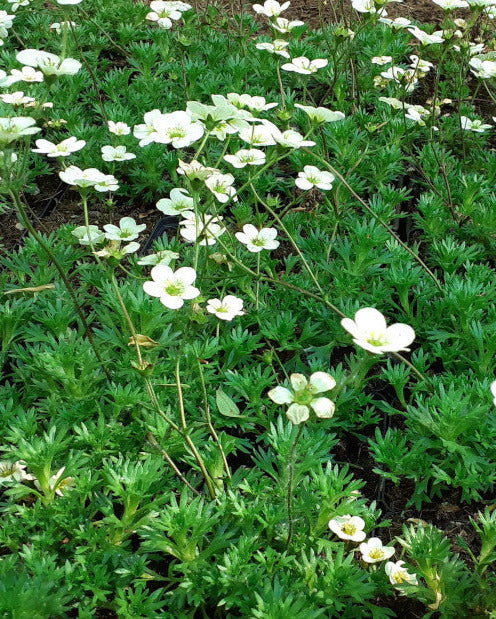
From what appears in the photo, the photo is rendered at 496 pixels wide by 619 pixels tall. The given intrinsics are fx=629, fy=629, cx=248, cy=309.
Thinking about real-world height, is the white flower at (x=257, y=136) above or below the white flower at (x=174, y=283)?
above

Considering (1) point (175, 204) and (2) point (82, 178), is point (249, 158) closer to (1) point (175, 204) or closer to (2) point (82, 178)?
(1) point (175, 204)

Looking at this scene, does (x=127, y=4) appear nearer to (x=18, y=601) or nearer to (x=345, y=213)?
(x=345, y=213)

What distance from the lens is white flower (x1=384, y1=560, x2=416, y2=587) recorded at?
5.71 ft

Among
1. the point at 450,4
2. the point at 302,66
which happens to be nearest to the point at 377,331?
the point at 302,66

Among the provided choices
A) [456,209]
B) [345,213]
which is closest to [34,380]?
[345,213]

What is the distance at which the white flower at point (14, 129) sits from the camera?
1.60 m

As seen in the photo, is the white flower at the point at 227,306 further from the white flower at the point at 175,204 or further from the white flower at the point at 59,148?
the white flower at the point at 59,148

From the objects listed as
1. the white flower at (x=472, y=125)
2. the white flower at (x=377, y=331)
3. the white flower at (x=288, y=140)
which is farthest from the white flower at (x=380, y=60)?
the white flower at (x=377, y=331)

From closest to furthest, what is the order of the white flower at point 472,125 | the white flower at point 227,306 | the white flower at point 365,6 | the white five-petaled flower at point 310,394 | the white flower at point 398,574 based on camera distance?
the white five-petaled flower at point 310,394 → the white flower at point 398,574 → the white flower at point 227,306 → the white flower at point 365,6 → the white flower at point 472,125

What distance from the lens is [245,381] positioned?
2246 millimetres

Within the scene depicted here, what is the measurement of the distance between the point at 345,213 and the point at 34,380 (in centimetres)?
177

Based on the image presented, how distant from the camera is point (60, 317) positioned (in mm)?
2396

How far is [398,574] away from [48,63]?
185 cm

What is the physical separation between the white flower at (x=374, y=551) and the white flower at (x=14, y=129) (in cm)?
146
